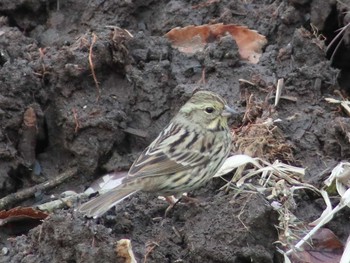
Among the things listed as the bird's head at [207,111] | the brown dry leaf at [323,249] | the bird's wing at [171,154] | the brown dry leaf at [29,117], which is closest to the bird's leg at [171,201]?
the bird's wing at [171,154]

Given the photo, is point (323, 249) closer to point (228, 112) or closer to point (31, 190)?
point (228, 112)

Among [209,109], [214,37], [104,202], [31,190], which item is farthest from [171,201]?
[214,37]

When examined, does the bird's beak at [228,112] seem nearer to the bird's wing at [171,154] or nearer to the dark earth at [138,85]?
the bird's wing at [171,154]

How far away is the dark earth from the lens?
7.75 meters

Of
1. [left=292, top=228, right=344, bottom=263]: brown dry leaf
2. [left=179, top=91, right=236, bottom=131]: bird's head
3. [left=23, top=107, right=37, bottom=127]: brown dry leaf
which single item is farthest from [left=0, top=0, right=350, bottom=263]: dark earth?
[left=179, top=91, right=236, bottom=131]: bird's head

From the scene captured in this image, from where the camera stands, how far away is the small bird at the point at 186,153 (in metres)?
7.37

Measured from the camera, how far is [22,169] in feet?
26.8

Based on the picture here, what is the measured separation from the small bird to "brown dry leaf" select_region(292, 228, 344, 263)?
0.90 metres

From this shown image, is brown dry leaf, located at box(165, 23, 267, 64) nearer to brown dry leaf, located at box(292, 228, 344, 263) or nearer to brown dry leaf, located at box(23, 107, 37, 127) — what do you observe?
brown dry leaf, located at box(23, 107, 37, 127)

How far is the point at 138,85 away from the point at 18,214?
1606 millimetres

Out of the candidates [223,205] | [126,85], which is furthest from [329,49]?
[223,205]

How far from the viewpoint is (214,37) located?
29.7 feet

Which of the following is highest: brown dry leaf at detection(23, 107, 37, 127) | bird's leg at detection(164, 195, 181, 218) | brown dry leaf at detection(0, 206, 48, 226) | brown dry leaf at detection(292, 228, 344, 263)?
brown dry leaf at detection(23, 107, 37, 127)

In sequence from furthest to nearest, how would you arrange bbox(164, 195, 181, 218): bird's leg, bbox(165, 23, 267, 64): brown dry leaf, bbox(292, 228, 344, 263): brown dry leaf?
1. bbox(165, 23, 267, 64): brown dry leaf
2. bbox(164, 195, 181, 218): bird's leg
3. bbox(292, 228, 344, 263): brown dry leaf
